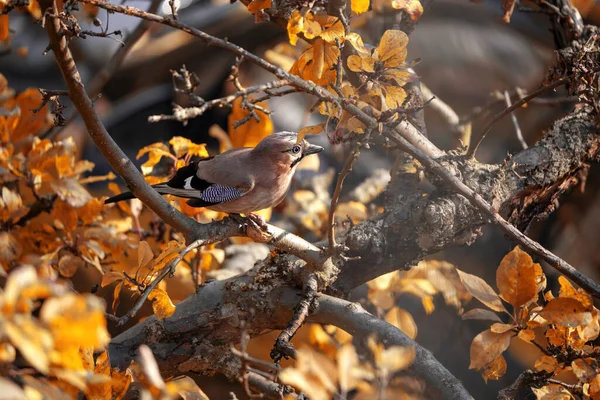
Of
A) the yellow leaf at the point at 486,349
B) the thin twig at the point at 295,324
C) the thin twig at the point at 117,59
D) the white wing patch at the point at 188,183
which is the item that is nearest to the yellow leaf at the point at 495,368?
the yellow leaf at the point at 486,349

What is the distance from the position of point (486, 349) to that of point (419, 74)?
203cm

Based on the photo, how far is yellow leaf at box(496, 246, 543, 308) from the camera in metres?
1.10

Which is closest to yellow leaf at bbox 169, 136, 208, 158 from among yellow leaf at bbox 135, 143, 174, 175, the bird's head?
yellow leaf at bbox 135, 143, 174, 175

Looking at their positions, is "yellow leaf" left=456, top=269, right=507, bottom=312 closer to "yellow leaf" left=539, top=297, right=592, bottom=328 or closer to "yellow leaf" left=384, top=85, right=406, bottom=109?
"yellow leaf" left=539, top=297, right=592, bottom=328

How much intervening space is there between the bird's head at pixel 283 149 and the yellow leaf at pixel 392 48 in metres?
0.53

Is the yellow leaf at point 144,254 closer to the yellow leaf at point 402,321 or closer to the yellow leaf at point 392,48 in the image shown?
the yellow leaf at point 392,48

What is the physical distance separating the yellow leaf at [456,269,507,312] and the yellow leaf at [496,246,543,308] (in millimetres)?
21

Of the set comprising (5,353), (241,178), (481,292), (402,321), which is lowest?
(402,321)

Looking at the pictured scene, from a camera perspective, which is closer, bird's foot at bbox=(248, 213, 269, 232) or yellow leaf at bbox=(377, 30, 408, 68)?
yellow leaf at bbox=(377, 30, 408, 68)

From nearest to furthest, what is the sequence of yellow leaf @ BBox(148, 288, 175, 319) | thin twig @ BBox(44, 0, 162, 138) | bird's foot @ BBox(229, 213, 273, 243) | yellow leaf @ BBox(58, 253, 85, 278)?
yellow leaf @ BBox(148, 288, 175, 319) < bird's foot @ BBox(229, 213, 273, 243) < yellow leaf @ BBox(58, 253, 85, 278) < thin twig @ BBox(44, 0, 162, 138)

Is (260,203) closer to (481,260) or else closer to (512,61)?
(481,260)

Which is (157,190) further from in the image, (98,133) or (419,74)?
(419,74)

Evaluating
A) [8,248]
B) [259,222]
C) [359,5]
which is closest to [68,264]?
[8,248]

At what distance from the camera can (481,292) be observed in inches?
44.6
